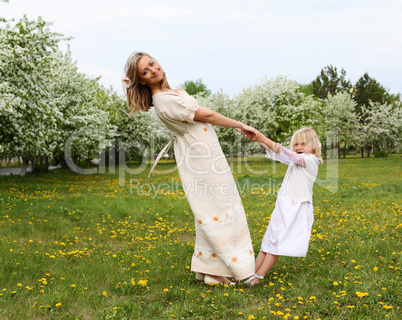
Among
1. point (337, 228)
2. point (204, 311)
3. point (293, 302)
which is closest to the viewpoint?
point (204, 311)

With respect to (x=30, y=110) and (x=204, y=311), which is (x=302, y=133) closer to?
(x=204, y=311)

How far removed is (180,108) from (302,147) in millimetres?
1796

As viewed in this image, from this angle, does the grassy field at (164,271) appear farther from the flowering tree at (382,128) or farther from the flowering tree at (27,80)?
the flowering tree at (382,128)

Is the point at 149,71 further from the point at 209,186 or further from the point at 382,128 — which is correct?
the point at 382,128

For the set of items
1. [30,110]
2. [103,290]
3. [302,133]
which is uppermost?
[30,110]

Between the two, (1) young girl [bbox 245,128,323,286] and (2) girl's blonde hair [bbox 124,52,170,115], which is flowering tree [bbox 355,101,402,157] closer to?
(1) young girl [bbox 245,128,323,286]

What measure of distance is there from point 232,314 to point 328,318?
3.16ft

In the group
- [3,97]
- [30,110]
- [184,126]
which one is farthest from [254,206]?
[30,110]

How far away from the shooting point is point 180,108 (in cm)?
432

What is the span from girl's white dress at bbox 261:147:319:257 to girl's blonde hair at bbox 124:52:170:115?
5.57 ft

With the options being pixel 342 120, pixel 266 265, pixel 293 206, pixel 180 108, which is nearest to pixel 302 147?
pixel 293 206

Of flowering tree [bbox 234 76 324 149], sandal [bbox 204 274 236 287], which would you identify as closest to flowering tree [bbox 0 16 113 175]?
sandal [bbox 204 274 236 287]

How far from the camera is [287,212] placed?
4.81 meters

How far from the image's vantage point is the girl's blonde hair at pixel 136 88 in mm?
4469
